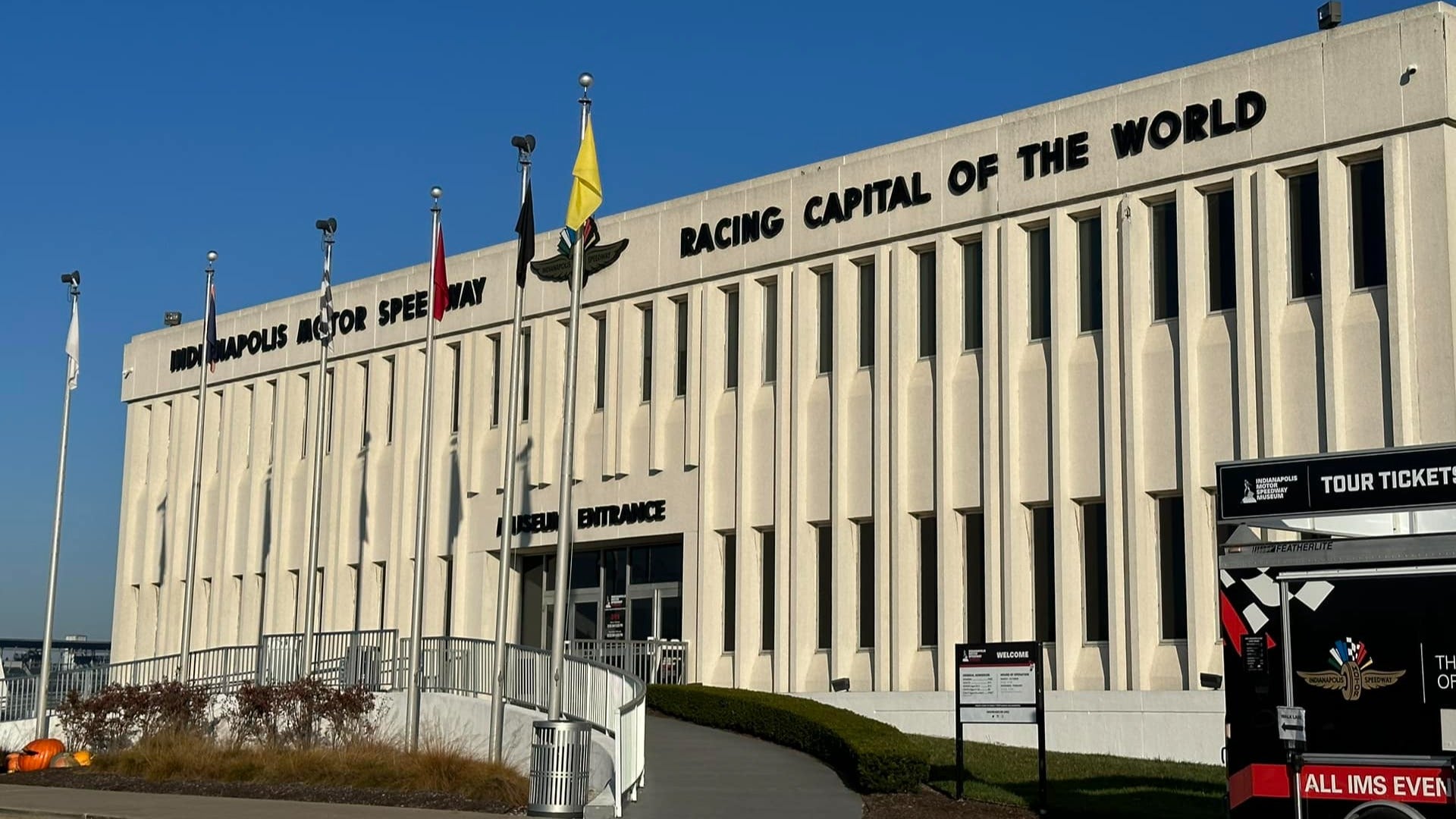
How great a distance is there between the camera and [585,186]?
81.8ft

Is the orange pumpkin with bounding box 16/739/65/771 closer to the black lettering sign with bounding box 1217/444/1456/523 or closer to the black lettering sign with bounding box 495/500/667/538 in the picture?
the black lettering sign with bounding box 495/500/667/538

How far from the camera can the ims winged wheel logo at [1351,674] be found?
46.5 feet

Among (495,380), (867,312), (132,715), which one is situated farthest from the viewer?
(495,380)

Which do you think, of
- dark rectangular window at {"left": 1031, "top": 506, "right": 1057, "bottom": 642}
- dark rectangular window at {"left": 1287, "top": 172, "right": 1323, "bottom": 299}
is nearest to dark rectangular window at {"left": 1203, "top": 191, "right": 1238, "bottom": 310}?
dark rectangular window at {"left": 1287, "top": 172, "right": 1323, "bottom": 299}

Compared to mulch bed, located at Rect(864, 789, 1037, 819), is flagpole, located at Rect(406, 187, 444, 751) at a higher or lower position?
higher

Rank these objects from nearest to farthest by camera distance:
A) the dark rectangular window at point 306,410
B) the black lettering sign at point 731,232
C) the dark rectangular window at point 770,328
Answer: the black lettering sign at point 731,232 → the dark rectangular window at point 770,328 → the dark rectangular window at point 306,410

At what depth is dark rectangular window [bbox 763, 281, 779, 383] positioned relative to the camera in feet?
115

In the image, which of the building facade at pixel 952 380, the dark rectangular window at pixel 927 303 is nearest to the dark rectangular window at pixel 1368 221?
the building facade at pixel 952 380

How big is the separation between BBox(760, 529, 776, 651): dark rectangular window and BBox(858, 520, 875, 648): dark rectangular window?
213 cm

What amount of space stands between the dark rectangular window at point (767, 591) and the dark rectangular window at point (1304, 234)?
38.8 feet

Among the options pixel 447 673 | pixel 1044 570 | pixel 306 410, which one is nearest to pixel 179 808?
pixel 447 673

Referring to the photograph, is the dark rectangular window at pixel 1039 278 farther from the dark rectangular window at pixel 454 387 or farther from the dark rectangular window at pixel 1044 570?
the dark rectangular window at pixel 454 387

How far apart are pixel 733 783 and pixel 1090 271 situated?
11963mm

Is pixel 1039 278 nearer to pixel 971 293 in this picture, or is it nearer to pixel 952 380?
pixel 971 293
